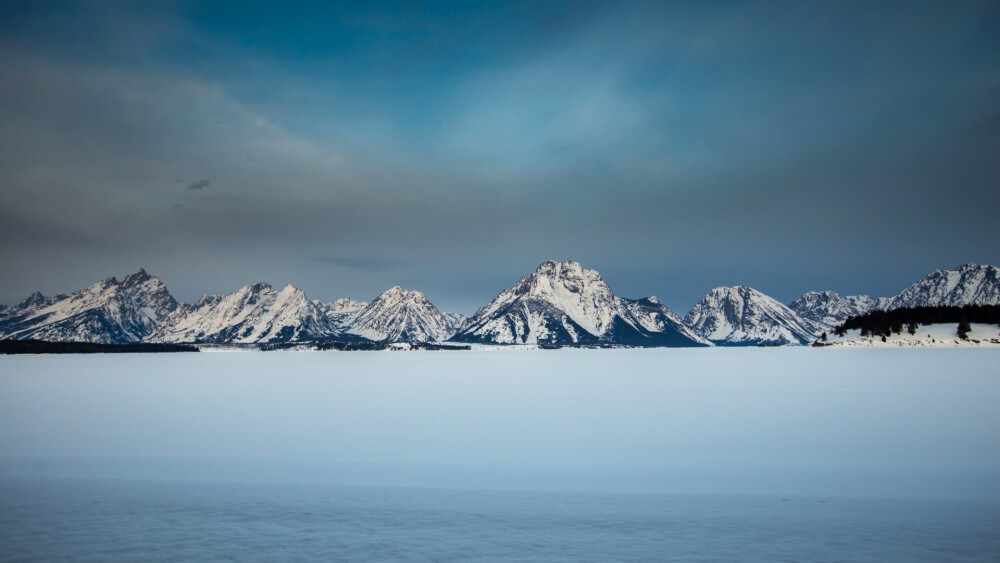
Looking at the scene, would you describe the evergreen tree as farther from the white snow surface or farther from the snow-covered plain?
the snow-covered plain

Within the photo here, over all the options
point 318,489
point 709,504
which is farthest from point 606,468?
point 318,489

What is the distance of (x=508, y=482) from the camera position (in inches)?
847

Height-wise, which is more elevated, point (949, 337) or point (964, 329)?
point (964, 329)

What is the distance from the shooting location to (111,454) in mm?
26484

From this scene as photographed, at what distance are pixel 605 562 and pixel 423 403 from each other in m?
36.9

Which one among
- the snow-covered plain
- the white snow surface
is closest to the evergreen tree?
the white snow surface

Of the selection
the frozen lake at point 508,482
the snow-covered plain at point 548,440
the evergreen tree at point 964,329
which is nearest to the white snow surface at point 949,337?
the evergreen tree at point 964,329

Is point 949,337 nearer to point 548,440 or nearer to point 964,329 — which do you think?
point 964,329

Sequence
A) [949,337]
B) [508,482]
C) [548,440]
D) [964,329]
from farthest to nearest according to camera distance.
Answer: [949,337] < [964,329] < [548,440] < [508,482]

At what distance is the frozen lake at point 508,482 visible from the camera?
47.4ft

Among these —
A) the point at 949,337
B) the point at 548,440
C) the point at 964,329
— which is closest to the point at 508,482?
the point at 548,440

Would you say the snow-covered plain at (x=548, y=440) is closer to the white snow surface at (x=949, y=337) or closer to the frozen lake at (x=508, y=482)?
the frozen lake at (x=508, y=482)

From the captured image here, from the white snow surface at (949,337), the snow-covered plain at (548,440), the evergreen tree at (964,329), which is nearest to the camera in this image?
the snow-covered plain at (548,440)

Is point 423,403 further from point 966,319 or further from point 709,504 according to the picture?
point 966,319
